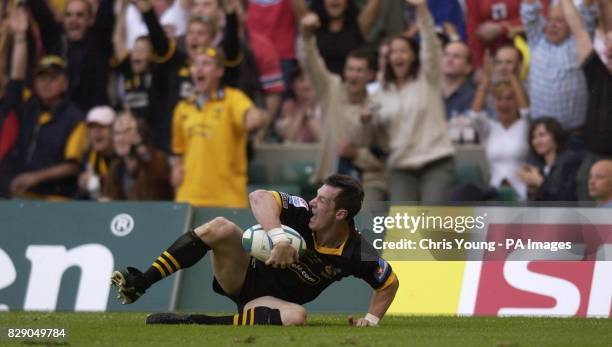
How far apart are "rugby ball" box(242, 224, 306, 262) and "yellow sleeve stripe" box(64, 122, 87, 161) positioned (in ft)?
23.0

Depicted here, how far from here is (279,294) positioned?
10.1m

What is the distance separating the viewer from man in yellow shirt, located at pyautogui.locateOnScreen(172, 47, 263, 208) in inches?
Result: 575

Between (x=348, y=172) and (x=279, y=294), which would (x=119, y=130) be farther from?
(x=279, y=294)

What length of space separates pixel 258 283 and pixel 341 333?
38.4 inches

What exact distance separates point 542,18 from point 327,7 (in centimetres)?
267

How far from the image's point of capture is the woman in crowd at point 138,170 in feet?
50.7

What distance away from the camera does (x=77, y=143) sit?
52.9ft

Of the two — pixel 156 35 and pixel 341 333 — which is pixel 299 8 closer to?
→ pixel 156 35

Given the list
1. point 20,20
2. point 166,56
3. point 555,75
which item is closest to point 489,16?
point 555,75

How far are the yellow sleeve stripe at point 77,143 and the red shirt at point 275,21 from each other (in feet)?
8.38

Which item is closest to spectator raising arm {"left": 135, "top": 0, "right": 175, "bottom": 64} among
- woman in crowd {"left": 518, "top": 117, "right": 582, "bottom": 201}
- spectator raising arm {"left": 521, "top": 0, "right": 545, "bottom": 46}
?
spectator raising arm {"left": 521, "top": 0, "right": 545, "bottom": 46}

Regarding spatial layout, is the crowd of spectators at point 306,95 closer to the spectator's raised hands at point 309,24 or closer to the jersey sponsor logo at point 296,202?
the spectator's raised hands at point 309,24

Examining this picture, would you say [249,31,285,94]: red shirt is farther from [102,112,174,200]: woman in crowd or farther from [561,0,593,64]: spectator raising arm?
[561,0,593,64]: spectator raising arm

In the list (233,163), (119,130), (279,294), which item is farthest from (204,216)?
(279,294)
